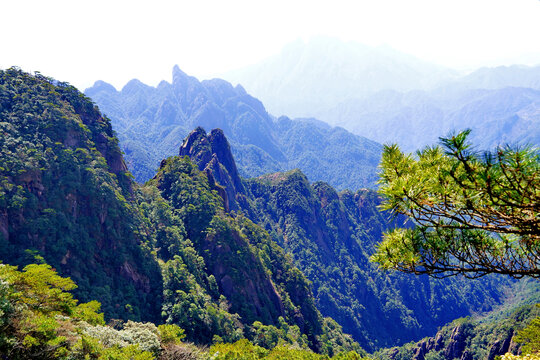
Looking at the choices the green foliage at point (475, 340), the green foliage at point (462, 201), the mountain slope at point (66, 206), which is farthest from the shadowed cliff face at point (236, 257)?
the green foliage at point (462, 201)

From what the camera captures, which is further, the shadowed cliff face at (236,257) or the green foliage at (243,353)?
the shadowed cliff face at (236,257)

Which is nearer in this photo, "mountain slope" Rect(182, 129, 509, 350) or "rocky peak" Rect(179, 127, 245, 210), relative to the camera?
"rocky peak" Rect(179, 127, 245, 210)

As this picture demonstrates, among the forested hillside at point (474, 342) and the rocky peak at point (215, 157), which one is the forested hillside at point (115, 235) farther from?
the forested hillside at point (474, 342)

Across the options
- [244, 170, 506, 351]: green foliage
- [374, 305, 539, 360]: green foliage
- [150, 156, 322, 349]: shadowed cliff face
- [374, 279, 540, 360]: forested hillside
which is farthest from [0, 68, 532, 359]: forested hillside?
[244, 170, 506, 351]: green foliage

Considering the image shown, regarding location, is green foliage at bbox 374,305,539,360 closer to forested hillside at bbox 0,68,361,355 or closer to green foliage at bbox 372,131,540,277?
forested hillside at bbox 0,68,361,355

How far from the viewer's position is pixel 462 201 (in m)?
6.02

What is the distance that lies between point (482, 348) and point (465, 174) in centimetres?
9399

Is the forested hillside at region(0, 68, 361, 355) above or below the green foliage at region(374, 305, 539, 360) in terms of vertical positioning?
above

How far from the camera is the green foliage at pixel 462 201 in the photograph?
18.5 feet

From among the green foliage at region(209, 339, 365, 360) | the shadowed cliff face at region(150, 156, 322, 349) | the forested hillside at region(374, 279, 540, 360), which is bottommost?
the forested hillside at region(374, 279, 540, 360)

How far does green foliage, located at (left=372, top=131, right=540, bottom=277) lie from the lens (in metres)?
5.63

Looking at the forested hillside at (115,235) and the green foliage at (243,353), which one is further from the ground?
the forested hillside at (115,235)

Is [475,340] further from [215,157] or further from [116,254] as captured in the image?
[215,157]

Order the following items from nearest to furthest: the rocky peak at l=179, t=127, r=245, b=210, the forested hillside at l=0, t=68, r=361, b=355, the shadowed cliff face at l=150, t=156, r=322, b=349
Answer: the forested hillside at l=0, t=68, r=361, b=355, the shadowed cliff face at l=150, t=156, r=322, b=349, the rocky peak at l=179, t=127, r=245, b=210
